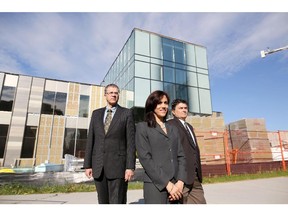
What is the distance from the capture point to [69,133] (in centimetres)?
1620

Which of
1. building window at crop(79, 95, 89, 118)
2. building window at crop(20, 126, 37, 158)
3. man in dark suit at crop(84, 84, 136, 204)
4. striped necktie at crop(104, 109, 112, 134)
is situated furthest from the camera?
building window at crop(79, 95, 89, 118)

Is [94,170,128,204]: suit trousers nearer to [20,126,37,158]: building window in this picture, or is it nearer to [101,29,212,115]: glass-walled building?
[101,29,212,115]: glass-walled building

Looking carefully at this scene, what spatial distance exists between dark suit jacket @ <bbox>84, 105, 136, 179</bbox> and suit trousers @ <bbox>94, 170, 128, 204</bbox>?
2.6 inches

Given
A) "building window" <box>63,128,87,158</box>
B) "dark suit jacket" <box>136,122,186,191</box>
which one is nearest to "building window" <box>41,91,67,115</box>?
"building window" <box>63,128,87,158</box>

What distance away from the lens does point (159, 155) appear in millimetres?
2014

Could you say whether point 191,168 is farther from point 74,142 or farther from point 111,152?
point 74,142

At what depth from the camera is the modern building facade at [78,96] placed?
585 inches

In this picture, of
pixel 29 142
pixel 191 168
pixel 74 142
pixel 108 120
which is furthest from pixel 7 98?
pixel 191 168

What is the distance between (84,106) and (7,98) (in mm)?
5667

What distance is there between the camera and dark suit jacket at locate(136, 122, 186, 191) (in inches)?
75.6

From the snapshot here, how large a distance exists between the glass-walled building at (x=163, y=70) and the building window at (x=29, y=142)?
7.66 meters

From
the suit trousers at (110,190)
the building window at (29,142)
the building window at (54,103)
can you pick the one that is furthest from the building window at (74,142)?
the suit trousers at (110,190)
